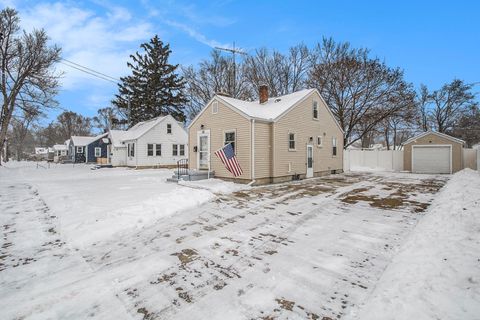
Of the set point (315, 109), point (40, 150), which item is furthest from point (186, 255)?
point (40, 150)

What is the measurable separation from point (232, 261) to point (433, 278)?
2.71m

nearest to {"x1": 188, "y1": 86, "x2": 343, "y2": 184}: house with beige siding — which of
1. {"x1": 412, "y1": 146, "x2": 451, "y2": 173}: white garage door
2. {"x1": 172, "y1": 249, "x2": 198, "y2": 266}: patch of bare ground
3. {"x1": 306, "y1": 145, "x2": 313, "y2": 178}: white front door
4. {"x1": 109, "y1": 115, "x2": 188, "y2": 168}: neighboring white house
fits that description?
{"x1": 306, "y1": 145, "x2": 313, "y2": 178}: white front door

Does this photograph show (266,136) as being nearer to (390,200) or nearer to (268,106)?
(268,106)

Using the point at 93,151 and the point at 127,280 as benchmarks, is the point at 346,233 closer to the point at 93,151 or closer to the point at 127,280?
the point at 127,280

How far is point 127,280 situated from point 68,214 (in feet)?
14.2

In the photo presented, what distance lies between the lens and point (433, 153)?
66.4 feet

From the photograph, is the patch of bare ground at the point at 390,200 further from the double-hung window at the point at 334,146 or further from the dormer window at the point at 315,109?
the double-hung window at the point at 334,146

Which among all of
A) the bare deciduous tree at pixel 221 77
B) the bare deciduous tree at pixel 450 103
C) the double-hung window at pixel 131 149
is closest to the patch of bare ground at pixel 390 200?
the double-hung window at pixel 131 149

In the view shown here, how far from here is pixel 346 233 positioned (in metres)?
5.37

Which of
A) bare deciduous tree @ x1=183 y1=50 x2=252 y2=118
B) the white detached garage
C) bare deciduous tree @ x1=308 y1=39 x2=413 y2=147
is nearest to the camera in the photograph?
the white detached garage

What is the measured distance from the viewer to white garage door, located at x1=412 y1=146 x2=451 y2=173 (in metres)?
19.9

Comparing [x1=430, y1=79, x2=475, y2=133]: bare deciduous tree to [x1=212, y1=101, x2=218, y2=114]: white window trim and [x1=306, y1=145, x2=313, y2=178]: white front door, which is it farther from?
[x1=212, y1=101, x2=218, y2=114]: white window trim

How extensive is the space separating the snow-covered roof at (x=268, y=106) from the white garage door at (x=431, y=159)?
11614 mm

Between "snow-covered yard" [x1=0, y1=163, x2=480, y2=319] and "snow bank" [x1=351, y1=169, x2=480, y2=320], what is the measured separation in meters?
0.02
